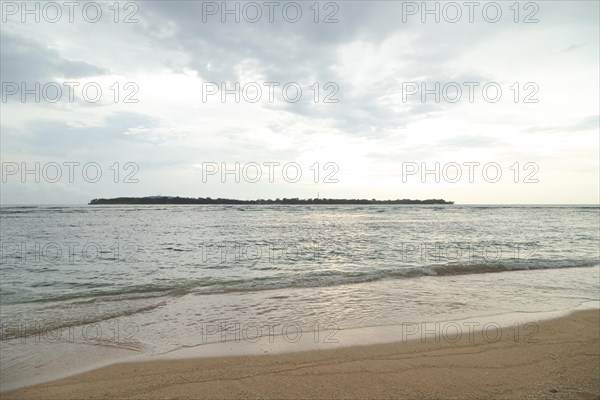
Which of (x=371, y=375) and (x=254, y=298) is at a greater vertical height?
(x=371, y=375)

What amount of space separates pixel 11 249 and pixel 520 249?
25306 mm

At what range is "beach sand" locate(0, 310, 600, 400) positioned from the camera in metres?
4.27

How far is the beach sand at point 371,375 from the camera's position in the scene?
4.27 metres

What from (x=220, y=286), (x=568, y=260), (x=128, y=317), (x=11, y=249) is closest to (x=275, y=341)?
(x=128, y=317)

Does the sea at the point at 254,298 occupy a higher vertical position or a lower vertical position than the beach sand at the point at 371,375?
lower

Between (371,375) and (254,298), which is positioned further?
(254,298)

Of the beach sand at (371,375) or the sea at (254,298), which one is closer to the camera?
the beach sand at (371,375)

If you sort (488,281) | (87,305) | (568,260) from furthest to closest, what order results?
(568,260) < (488,281) < (87,305)

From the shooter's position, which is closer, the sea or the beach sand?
the beach sand

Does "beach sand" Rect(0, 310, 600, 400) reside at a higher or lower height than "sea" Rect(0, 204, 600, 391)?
higher

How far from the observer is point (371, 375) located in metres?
4.71

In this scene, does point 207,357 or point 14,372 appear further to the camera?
point 207,357

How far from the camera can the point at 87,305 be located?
873cm

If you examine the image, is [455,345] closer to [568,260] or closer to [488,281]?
[488,281]
